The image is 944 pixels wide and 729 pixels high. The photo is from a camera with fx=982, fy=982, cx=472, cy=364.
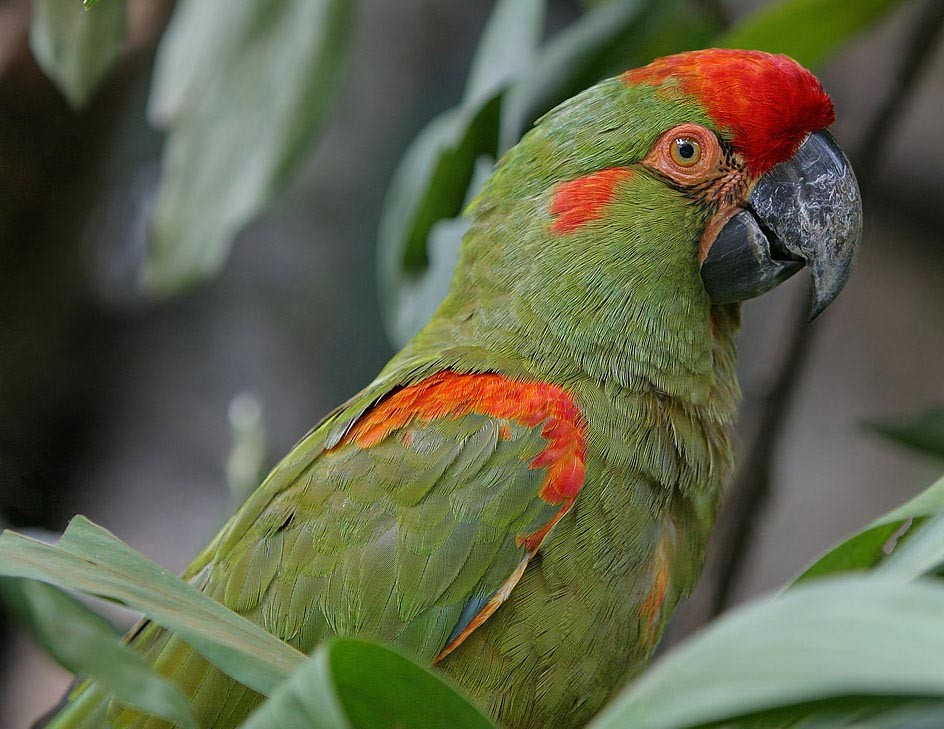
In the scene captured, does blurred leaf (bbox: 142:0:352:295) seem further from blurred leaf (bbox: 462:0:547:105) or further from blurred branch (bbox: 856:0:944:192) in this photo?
blurred branch (bbox: 856:0:944:192)

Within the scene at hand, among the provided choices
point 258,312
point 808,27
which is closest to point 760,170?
point 808,27

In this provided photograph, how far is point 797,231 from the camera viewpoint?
4.39 feet

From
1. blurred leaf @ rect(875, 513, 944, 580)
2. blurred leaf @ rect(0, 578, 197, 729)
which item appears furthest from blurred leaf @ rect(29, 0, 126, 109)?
blurred leaf @ rect(875, 513, 944, 580)

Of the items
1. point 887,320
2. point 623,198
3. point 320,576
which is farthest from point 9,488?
point 887,320

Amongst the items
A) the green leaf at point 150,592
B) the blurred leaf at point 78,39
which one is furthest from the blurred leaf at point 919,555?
the blurred leaf at point 78,39

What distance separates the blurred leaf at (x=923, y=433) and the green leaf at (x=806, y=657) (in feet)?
3.86

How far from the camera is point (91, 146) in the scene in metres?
3.14

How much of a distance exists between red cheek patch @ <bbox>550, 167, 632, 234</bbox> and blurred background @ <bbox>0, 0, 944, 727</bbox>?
93 cm

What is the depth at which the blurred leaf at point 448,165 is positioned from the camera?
66.1 inches

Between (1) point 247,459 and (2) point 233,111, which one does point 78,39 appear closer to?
(2) point 233,111

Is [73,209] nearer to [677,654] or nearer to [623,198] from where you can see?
[623,198]

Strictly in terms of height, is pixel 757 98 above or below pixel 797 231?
above

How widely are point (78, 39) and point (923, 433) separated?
4.96 feet

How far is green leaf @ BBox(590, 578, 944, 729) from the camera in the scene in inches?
18.1
